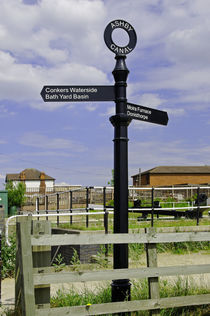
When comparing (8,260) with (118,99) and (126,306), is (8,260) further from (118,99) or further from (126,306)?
(118,99)

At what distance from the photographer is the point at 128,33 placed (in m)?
5.51

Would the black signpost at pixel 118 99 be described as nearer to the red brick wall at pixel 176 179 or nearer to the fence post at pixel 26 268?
the fence post at pixel 26 268

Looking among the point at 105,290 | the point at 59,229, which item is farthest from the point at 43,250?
the point at 59,229

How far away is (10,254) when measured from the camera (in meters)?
9.14

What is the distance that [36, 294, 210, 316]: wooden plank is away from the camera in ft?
14.4

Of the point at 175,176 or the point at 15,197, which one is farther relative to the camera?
the point at 175,176

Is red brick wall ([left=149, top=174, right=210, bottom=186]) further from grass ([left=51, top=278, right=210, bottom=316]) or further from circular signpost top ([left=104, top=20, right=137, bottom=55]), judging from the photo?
circular signpost top ([left=104, top=20, right=137, bottom=55])

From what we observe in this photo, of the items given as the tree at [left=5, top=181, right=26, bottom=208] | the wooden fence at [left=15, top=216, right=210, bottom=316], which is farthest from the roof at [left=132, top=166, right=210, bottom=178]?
the wooden fence at [left=15, top=216, right=210, bottom=316]

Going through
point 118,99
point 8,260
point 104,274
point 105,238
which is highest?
point 118,99

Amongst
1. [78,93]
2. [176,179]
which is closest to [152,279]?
[78,93]

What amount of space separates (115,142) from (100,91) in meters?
0.72

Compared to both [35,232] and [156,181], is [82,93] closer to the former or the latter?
[35,232]

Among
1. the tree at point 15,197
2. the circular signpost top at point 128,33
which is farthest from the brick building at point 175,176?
the circular signpost top at point 128,33

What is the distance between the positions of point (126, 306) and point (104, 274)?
1.50ft
